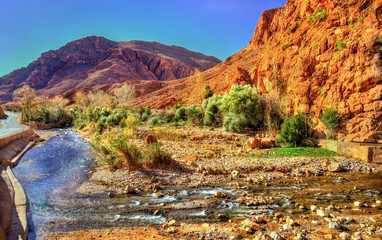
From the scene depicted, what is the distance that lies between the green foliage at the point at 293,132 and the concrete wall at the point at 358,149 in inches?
56.9

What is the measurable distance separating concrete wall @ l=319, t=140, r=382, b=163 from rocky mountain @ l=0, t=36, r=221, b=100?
10086 cm

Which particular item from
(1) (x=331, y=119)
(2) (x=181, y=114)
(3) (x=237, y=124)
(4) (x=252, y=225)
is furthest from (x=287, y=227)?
(2) (x=181, y=114)

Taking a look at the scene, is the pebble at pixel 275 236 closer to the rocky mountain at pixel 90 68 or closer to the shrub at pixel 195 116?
the shrub at pixel 195 116

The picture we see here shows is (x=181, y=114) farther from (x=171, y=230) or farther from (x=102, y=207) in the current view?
(x=171, y=230)

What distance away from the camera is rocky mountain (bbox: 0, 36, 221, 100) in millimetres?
107500

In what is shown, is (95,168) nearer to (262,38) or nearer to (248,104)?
(248,104)

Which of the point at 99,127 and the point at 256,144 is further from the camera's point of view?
the point at 99,127

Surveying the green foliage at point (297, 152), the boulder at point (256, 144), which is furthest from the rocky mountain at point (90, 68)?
the green foliage at point (297, 152)

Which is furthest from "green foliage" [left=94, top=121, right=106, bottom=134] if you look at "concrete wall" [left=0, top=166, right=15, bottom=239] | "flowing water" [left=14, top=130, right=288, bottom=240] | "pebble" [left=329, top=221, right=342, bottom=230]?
"pebble" [left=329, top=221, right=342, bottom=230]

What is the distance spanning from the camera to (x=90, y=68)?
122688 mm

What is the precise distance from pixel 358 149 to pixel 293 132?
358 centimetres

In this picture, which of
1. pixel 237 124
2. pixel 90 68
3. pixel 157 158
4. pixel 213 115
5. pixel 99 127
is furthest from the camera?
pixel 90 68

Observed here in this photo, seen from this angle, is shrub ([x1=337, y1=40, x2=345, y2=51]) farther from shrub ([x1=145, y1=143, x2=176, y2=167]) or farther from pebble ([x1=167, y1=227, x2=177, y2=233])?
pebble ([x1=167, y1=227, x2=177, y2=233])

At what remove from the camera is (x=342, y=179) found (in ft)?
31.0
